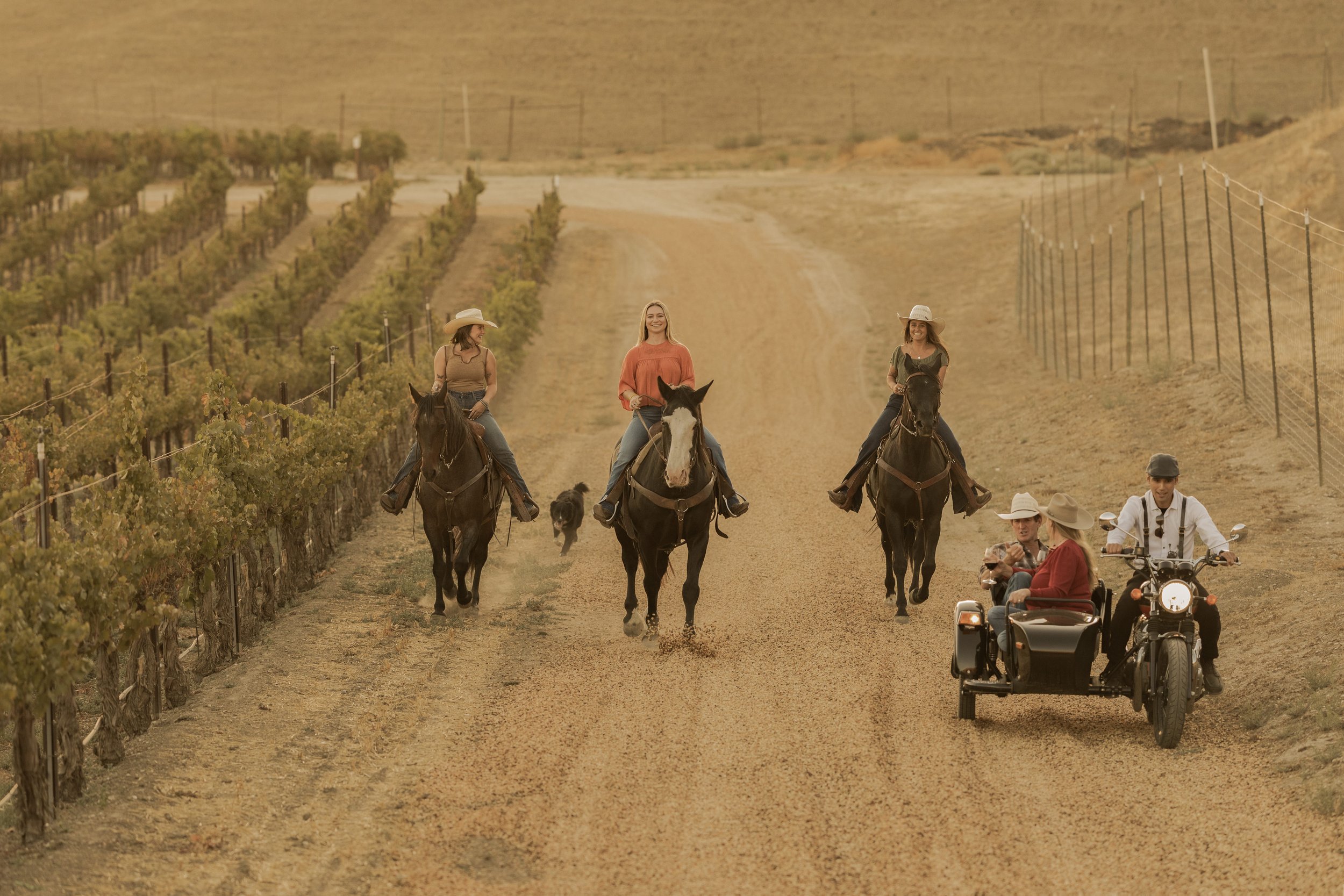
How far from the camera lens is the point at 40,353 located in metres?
27.2

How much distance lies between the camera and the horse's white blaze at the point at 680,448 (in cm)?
1145

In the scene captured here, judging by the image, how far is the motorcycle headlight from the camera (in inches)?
366

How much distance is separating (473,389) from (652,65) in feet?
292

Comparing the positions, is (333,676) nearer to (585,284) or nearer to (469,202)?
(585,284)

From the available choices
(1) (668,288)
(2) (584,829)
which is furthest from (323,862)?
(1) (668,288)

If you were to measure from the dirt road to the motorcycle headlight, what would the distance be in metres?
0.93

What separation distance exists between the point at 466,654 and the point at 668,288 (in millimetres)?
27519

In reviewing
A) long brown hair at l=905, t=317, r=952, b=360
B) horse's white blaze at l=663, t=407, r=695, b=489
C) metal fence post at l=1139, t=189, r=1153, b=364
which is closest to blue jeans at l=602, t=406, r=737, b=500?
horse's white blaze at l=663, t=407, r=695, b=489

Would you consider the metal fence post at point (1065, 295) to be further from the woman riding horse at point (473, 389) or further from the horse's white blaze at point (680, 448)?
the horse's white blaze at point (680, 448)

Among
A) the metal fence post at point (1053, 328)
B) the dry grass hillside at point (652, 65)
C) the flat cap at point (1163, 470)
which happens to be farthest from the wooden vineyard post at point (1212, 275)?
the dry grass hillside at point (652, 65)

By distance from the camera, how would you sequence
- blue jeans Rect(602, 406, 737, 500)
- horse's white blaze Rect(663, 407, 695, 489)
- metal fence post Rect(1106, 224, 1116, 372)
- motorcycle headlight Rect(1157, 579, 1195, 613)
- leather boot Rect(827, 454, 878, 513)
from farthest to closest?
metal fence post Rect(1106, 224, 1116, 372)
leather boot Rect(827, 454, 878, 513)
blue jeans Rect(602, 406, 737, 500)
horse's white blaze Rect(663, 407, 695, 489)
motorcycle headlight Rect(1157, 579, 1195, 613)

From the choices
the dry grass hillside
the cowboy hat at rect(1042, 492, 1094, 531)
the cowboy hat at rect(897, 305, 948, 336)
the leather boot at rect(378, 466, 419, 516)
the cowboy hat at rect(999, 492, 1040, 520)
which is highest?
the dry grass hillside

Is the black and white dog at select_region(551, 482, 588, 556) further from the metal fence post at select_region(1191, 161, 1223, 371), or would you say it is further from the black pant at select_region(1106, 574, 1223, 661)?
the metal fence post at select_region(1191, 161, 1223, 371)

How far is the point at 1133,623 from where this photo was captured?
32.8ft
